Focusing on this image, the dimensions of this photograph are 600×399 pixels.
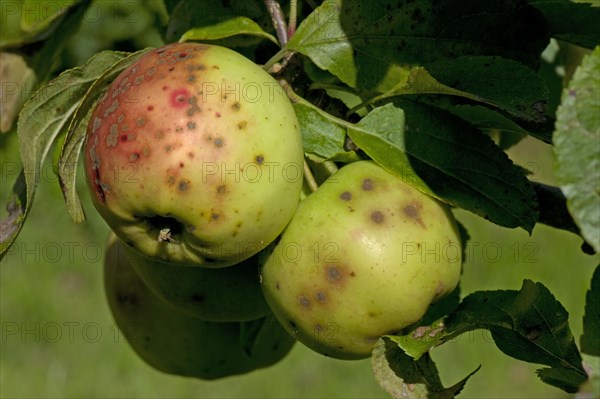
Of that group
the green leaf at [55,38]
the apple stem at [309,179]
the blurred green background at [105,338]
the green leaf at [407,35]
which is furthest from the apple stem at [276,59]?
the blurred green background at [105,338]

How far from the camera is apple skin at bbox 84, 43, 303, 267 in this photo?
94 centimetres

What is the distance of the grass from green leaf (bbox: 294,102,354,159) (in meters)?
1.58

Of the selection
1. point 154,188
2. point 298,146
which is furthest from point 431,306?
point 154,188

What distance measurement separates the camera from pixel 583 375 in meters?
0.94

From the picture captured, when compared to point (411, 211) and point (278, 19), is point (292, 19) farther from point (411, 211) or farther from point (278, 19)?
point (411, 211)

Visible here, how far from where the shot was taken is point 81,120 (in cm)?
106

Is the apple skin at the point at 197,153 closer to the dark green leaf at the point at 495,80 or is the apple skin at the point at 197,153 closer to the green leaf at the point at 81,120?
the green leaf at the point at 81,120

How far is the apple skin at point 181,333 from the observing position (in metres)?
1.37

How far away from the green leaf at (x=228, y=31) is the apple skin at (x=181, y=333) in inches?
15.8

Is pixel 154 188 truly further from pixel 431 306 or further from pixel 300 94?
pixel 431 306

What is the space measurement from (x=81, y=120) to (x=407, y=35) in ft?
1.25

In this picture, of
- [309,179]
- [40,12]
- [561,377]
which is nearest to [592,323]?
[561,377]

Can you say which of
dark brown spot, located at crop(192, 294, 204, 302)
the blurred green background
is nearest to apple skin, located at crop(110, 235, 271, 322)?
dark brown spot, located at crop(192, 294, 204, 302)

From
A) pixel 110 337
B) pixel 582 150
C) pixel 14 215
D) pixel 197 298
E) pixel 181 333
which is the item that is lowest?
pixel 110 337
